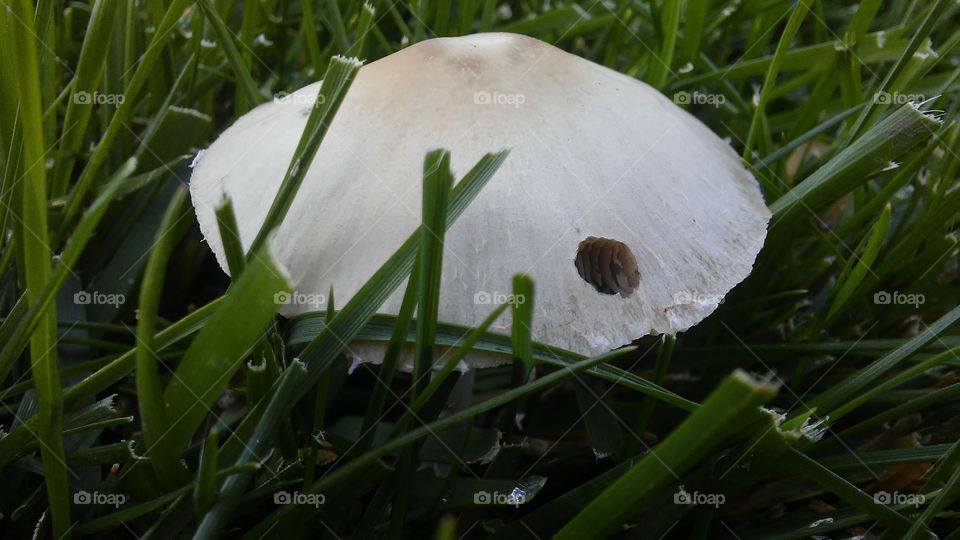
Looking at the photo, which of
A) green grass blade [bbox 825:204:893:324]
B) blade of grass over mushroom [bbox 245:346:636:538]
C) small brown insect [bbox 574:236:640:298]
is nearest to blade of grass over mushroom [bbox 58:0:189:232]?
blade of grass over mushroom [bbox 245:346:636:538]

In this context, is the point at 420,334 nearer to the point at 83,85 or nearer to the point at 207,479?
the point at 207,479

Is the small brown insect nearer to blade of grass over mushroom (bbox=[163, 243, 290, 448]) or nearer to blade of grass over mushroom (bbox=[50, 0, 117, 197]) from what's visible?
blade of grass over mushroom (bbox=[163, 243, 290, 448])

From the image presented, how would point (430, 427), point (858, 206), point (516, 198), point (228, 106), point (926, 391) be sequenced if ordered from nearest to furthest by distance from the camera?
1. point (430, 427)
2. point (516, 198)
3. point (926, 391)
4. point (858, 206)
5. point (228, 106)

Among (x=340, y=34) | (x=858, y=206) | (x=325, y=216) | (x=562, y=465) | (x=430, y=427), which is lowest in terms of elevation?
(x=562, y=465)

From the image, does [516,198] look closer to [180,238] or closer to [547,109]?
[547,109]

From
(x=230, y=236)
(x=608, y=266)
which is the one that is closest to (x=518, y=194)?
(x=608, y=266)

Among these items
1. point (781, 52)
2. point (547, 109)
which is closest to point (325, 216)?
point (547, 109)
